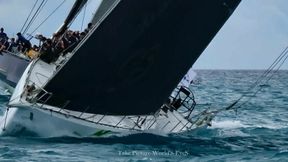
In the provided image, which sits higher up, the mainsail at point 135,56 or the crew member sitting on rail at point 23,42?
the crew member sitting on rail at point 23,42

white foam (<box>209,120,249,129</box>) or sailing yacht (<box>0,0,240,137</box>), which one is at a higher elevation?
white foam (<box>209,120,249,129</box>)

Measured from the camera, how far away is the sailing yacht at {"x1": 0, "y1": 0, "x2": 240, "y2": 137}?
14211 mm

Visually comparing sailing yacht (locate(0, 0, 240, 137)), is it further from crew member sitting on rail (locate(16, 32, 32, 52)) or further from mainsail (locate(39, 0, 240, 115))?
crew member sitting on rail (locate(16, 32, 32, 52))

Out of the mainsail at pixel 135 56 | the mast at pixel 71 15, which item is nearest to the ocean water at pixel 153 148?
the mainsail at pixel 135 56

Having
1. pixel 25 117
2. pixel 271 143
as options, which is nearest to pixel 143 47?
pixel 25 117

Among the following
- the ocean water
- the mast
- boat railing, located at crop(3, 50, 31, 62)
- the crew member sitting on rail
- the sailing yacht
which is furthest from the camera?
the crew member sitting on rail

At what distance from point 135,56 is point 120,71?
0.51 m

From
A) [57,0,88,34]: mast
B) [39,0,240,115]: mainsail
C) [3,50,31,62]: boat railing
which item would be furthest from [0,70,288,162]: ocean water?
[3,50,31,62]: boat railing

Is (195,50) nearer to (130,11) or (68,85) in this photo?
(130,11)

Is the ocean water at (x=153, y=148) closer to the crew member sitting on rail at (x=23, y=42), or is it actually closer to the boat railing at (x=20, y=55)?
the boat railing at (x=20, y=55)

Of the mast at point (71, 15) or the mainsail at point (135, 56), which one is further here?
the mast at point (71, 15)

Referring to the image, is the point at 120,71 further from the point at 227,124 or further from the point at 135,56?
the point at 227,124

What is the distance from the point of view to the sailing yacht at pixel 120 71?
14.2 m

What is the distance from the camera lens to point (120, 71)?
14.7 meters
